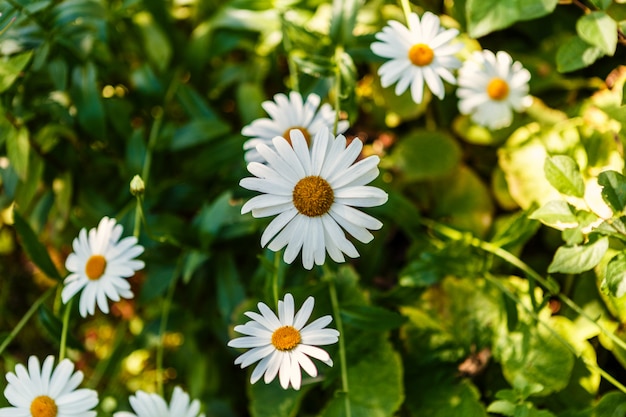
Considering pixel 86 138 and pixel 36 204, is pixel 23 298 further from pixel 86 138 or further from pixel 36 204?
pixel 86 138

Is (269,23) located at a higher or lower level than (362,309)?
higher

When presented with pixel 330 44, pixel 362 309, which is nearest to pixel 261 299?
pixel 362 309

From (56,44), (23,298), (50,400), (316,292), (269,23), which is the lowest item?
(23,298)

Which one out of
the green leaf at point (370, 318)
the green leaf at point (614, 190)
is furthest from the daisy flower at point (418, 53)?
the green leaf at point (370, 318)

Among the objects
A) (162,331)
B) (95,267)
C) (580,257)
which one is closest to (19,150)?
(95,267)

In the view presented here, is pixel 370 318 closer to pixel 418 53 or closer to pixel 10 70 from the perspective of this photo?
pixel 418 53

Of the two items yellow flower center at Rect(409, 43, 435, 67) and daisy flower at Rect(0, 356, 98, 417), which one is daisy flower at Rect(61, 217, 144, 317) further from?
yellow flower center at Rect(409, 43, 435, 67)
